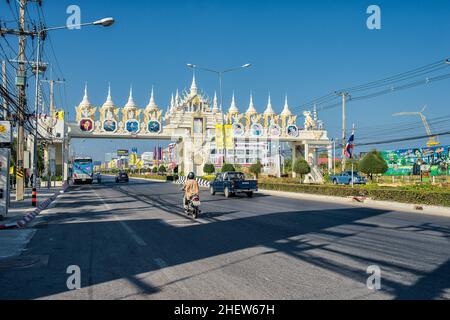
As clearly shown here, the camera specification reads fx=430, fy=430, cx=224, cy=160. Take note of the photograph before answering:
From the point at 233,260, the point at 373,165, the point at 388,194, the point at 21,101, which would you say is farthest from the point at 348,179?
the point at 233,260

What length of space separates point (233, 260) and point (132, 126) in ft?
153

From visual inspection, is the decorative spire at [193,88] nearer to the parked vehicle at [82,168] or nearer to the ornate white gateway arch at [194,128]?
the ornate white gateway arch at [194,128]

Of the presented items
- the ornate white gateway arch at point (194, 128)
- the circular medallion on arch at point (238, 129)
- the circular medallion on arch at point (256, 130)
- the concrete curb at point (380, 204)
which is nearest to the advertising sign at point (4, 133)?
the concrete curb at point (380, 204)

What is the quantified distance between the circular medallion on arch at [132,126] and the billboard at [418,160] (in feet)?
98.2

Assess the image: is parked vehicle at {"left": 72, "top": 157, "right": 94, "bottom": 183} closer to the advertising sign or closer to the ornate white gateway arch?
the ornate white gateway arch

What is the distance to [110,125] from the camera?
52125 mm

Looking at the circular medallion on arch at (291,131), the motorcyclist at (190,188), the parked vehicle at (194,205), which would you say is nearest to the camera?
the parked vehicle at (194,205)

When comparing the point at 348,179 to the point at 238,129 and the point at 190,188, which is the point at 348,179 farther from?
the point at 190,188

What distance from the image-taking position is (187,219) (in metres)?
16.0

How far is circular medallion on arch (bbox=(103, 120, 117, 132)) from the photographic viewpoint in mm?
51906

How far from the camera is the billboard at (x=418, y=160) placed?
4122 centimetres

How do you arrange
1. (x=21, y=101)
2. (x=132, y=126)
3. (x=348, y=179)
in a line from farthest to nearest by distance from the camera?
(x=132, y=126)
(x=348, y=179)
(x=21, y=101)

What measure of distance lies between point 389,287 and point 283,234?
18.9ft
